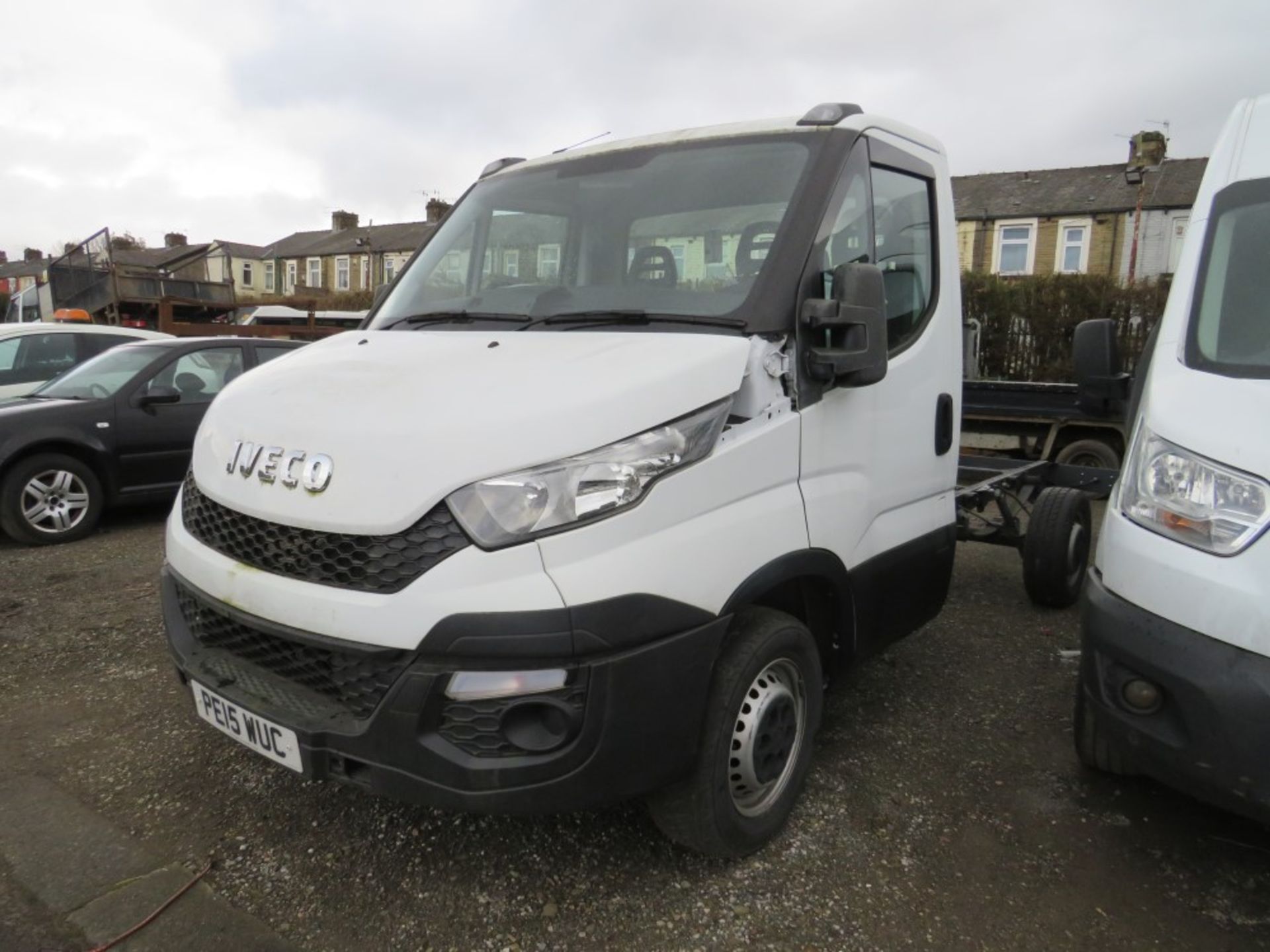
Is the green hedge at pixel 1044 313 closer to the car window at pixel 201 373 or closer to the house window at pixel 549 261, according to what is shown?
the car window at pixel 201 373

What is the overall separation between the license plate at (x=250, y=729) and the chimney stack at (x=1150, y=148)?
33.0 metres

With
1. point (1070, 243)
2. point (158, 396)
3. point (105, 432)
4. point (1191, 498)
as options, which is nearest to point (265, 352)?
point (158, 396)

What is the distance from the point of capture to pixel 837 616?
9.80 feet

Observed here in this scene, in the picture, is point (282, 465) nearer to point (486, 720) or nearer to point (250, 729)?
point (250, 729)

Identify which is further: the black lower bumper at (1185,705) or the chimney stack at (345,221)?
the chimney stack at (345,221)

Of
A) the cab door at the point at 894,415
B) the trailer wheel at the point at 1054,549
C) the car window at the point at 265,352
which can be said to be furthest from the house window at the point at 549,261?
the car window at the point at 265,352

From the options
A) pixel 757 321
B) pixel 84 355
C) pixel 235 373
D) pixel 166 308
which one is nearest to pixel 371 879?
pixel 757 321

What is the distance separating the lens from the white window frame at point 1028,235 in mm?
29547

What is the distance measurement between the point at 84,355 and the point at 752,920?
30.4 feet

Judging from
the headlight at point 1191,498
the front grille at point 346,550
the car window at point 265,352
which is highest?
the car window at point 265,352

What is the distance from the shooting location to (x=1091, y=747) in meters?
2.96

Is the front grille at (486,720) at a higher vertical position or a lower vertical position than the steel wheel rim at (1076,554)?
higher

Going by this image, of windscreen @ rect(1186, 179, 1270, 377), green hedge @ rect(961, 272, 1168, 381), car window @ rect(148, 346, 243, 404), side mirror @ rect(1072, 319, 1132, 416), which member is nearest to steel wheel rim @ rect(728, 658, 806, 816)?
windscreen @ rect(1186, 179, 1270, 377)

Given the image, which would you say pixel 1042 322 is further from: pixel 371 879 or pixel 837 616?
pixel 371 879
